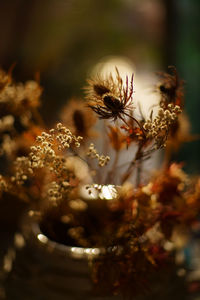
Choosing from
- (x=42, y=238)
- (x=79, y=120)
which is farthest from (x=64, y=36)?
(x=42, y=238)

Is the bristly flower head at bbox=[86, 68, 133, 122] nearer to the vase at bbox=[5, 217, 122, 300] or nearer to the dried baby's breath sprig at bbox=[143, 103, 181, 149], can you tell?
the dried baby's breath sprig at bbox=[143, 103, 181, 149]

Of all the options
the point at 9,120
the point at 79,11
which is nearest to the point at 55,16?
the point at 79,11

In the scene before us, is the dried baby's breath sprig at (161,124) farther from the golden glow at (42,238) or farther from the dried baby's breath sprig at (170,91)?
the golden glow at (42,238)

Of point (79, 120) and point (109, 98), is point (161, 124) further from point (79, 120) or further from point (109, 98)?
point (79, 120)

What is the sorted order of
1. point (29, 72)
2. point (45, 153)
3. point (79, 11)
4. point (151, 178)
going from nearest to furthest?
point (45, 153) < point (151, 178) < point (29, 72) < point (79, 11)

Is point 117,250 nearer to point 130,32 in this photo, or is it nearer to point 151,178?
point 151,178

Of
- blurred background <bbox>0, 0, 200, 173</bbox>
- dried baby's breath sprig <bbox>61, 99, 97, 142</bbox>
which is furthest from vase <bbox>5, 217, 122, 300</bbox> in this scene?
blurred background <bbox>0, 0, 200, 173</bbox>

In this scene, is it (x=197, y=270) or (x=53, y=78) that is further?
(x=53, y=78)
